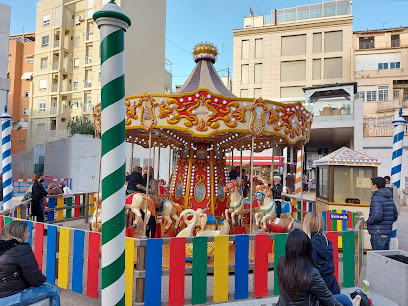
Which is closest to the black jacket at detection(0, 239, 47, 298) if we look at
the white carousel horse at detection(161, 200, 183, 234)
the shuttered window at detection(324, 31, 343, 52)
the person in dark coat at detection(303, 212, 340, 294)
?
the person in dark coat at detection(303, 212, 340, 294)

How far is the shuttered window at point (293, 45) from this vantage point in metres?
33.3

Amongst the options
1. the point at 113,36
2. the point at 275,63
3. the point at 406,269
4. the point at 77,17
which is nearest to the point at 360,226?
the point at 406,269

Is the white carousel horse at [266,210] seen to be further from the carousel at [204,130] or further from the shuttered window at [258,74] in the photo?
the shuttered window at [258,74]

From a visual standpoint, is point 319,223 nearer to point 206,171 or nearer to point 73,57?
point 206,171

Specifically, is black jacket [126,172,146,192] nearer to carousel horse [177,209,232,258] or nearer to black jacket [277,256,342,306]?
carousel horse [177,209,232,258]

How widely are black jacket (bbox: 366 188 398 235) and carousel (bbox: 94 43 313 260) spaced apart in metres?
2.01

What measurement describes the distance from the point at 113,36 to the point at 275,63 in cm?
3356

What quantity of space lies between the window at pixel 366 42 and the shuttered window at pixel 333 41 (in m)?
3.27

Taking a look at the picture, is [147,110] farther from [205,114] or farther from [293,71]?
[293,71]

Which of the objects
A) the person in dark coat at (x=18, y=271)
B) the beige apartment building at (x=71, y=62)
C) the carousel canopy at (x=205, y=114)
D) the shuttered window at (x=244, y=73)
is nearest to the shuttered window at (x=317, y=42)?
the shuttered window at (x=244, y=73)

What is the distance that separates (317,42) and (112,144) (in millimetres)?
34950

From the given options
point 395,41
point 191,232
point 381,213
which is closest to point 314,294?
point 191,232

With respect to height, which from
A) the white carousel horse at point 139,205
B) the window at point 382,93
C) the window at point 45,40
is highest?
the window at point 45,40

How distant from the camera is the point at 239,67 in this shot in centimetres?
3506
